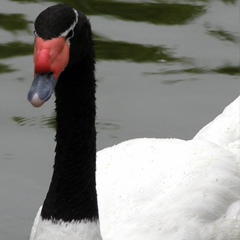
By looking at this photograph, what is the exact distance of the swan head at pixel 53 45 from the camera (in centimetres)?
478

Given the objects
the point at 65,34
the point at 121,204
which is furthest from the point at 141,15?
the point at 65,34

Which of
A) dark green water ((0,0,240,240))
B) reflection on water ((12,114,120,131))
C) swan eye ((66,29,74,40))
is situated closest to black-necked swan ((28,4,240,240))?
swan eye ((66,29,74,40))

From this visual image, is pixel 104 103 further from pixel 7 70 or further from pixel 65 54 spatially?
pixel 65 54

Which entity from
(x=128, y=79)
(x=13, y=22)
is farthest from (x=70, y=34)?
(x=13, y=22)

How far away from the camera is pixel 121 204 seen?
5.91 metres

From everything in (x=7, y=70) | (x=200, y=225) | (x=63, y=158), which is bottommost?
(x=7, y=70)

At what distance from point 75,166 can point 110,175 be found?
66 cm

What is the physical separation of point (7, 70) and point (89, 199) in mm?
3335

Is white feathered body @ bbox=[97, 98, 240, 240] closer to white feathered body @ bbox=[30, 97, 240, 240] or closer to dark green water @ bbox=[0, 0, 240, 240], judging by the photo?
white feathered body @ bbox=[30, 97, 240, 240]

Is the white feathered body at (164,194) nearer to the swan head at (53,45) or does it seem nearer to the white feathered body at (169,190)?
the white feathered body at (169,190)

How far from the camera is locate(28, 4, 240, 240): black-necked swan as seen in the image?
16.6 ft

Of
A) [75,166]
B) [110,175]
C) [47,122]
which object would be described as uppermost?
[75,166]

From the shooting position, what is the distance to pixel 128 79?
28.8 ft

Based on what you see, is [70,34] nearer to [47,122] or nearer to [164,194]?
[164,194]
